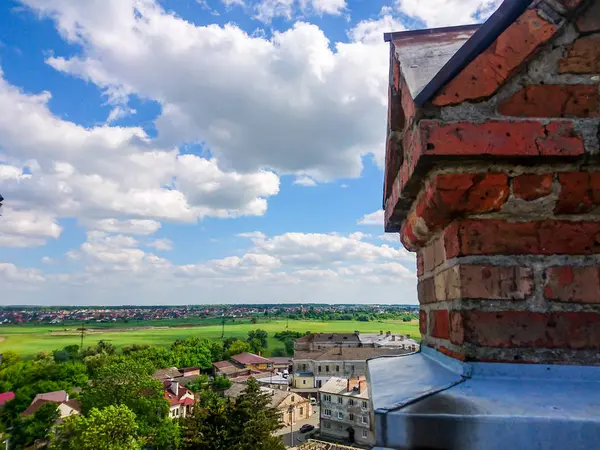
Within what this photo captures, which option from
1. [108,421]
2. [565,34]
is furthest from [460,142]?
[108,421]

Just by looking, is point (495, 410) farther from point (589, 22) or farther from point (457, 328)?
point (589, 22)

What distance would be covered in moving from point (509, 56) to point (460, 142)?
30 cm

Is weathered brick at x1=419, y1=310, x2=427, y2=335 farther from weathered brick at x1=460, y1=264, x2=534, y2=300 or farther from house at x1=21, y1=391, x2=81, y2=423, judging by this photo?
house at x1=21, y1=391, x2=81, y2=423

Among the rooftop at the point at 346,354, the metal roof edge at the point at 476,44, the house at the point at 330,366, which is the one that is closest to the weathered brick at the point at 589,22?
the metal roof edge at the point at 476,44

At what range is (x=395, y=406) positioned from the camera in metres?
0.97

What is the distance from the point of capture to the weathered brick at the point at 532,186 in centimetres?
108

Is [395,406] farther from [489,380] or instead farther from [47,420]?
[47,420]

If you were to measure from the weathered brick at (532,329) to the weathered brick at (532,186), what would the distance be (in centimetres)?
31

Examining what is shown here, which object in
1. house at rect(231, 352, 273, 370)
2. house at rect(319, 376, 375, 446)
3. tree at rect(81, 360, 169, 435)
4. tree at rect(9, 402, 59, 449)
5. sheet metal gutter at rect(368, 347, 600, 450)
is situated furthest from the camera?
house at rect(231, 352, 273, 370)

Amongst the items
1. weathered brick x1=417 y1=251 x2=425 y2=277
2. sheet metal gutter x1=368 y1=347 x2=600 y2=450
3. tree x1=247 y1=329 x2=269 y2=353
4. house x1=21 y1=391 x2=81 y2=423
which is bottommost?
house x1=21 y1=391 x2=81 y2=423

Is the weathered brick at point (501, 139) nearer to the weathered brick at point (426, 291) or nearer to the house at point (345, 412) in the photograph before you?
the weathered brick at point (426, 291)

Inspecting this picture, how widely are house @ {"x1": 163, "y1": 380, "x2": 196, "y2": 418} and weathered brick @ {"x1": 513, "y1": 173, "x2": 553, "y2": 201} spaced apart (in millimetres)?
40571

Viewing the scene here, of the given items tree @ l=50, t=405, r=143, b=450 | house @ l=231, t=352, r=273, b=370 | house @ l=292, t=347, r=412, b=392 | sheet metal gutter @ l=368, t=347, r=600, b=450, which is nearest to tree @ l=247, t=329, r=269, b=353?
house @ l=231, t=352, r=273, b=370

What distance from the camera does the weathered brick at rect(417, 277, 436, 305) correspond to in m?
1.43
